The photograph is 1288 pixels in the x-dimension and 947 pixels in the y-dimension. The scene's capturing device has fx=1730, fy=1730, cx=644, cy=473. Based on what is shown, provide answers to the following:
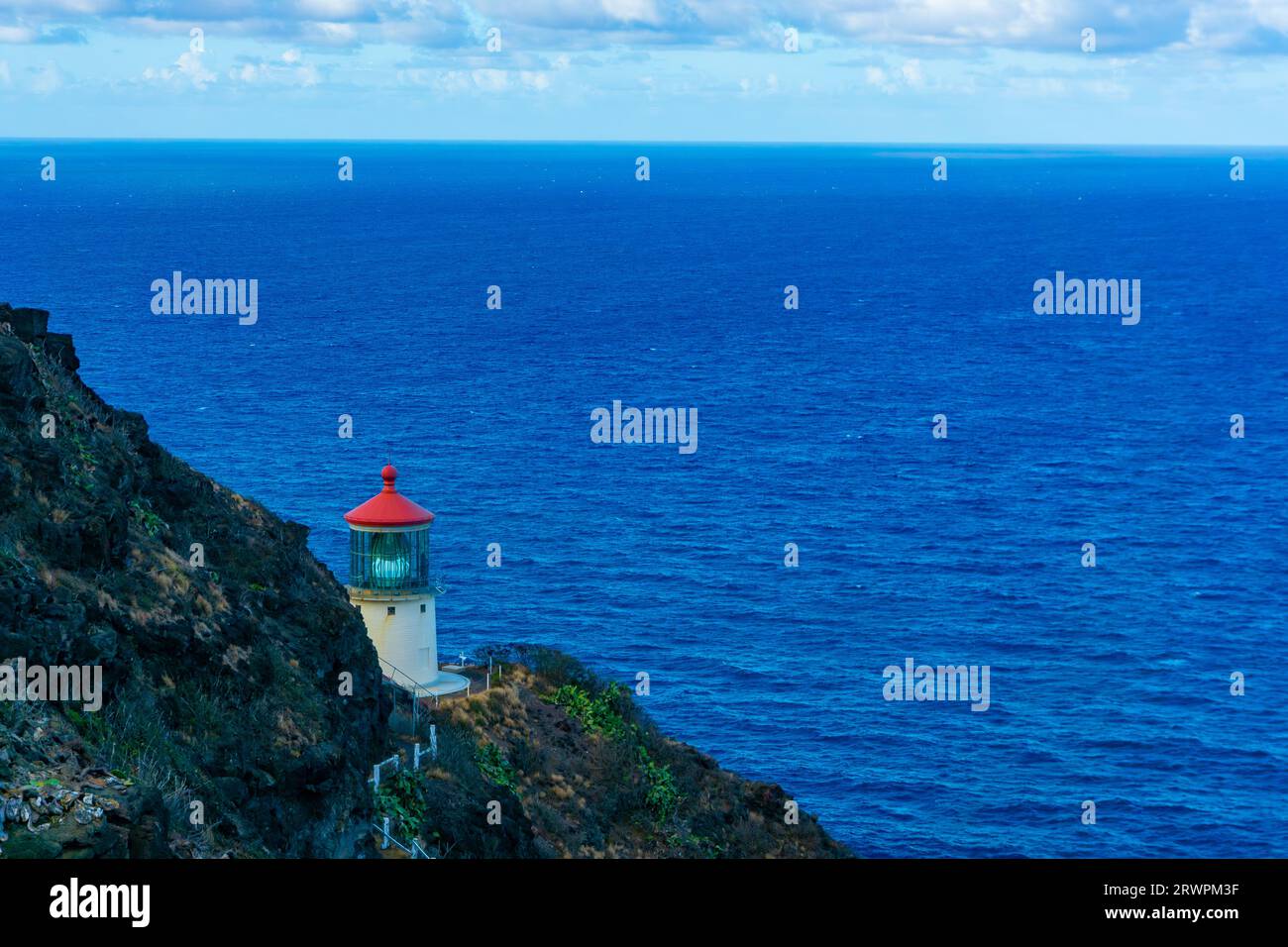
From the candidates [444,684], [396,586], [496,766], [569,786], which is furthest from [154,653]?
[444,684]

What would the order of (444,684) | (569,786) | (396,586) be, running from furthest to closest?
1. (444,684)
2. (396,586)
3. (569,786)

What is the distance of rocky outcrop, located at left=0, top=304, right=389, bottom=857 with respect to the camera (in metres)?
15.7

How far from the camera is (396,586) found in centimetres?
3662

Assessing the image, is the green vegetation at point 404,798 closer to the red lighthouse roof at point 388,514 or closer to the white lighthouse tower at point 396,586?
the white lighthouse tower at point 396,586

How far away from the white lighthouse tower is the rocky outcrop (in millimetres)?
8909

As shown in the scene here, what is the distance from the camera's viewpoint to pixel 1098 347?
485ft

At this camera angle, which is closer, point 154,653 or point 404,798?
point 154,653

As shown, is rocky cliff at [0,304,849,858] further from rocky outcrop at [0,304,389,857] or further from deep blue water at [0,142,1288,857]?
deep blue water at [0,142,1288,857]

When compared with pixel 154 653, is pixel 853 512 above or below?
below

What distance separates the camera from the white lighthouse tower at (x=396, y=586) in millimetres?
36344

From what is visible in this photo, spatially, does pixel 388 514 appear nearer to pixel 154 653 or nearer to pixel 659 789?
pixel 659 789

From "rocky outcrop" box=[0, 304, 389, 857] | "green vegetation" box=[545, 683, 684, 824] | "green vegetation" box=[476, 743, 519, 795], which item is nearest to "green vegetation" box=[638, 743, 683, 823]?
"green vegetation" box=[545, 683, 684, 824]

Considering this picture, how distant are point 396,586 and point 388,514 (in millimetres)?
1540
